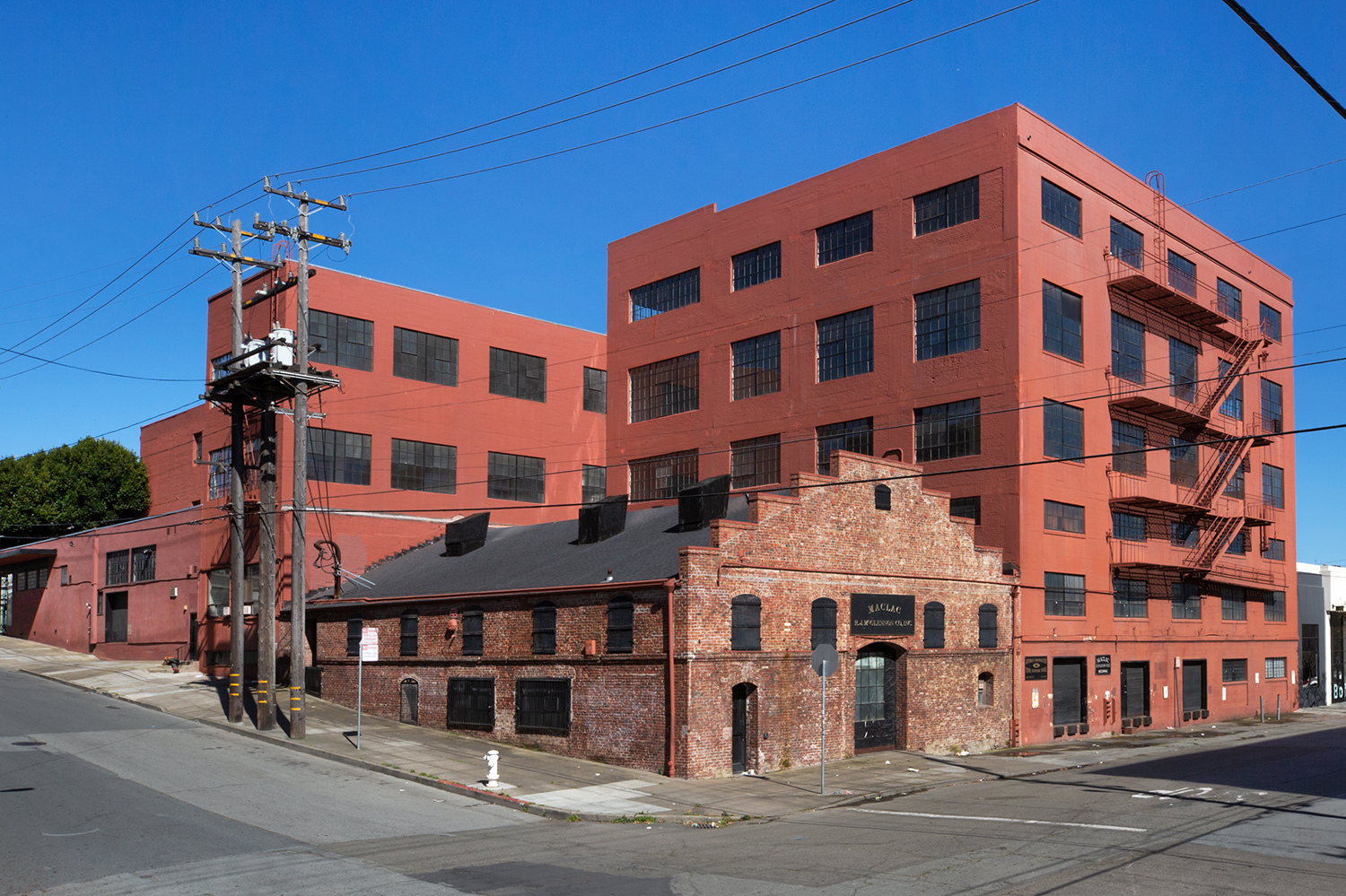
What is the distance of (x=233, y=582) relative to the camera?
31547 mm

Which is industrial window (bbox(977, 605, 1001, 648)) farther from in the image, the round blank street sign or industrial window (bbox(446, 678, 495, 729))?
industrial window (bbox(446, 678, 495, 729))

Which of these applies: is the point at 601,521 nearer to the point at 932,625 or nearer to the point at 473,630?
the point at 473,630

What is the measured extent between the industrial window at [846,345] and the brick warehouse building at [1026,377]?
85mm

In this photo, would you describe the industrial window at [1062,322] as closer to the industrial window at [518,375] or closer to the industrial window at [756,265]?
the industrial window at [756,265]

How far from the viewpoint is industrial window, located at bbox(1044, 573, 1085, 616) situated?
35.6 m

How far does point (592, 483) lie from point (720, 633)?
25978 mm

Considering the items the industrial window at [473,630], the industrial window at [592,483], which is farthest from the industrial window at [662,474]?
the industrial window at [473,630]

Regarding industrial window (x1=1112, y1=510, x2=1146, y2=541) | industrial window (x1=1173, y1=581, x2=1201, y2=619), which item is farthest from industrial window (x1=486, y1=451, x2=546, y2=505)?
industrial window (x1=1173, y1=581, x2=1201, y2=619)

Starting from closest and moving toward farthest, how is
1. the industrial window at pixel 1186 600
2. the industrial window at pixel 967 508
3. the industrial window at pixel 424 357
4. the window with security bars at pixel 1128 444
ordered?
the industrial window at pixel 967 508 → the window with security bars at pixel 1128 444 → the industrial window at pixel 1186 600 → the industrial window at pixel 424 357

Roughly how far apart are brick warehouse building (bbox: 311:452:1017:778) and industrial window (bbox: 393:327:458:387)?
41.0 ft

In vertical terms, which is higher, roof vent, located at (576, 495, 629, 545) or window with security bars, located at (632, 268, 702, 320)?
window with security bars, located at (632, 268, 702, 320)

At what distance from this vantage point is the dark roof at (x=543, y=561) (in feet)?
90.1

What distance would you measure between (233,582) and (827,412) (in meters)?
20.7

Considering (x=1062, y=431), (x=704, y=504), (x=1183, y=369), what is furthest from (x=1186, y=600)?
(x=704, y=504)
